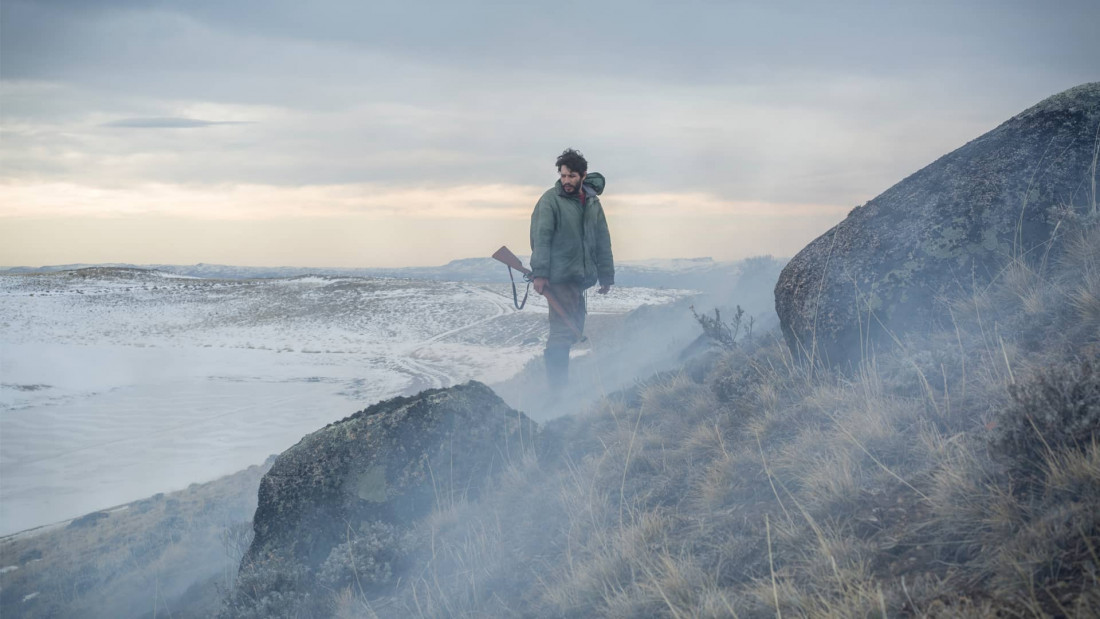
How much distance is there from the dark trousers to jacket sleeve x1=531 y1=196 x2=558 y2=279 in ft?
1.10

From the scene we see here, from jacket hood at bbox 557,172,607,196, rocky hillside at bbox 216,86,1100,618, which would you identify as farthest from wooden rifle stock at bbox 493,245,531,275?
rocky hillside at bbox 216,86,1100,618

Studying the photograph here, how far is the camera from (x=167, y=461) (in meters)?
13.7

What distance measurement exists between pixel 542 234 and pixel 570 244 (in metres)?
0.37

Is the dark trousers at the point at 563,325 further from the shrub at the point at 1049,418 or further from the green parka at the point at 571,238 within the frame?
the shrub at the point at 1049,418

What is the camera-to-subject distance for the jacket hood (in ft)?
21.7

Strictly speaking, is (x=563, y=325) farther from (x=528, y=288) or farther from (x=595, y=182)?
(x=595, y=182)

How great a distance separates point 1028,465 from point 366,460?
3979mm

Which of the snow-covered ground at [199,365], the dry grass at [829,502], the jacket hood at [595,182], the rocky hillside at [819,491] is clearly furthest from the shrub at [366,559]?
the snow-covered ground at [199,365]

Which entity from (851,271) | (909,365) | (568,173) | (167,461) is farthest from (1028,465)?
(167,461)

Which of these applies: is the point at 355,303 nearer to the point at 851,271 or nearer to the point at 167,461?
the point at 167,461

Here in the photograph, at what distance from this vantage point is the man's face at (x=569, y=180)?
6.32 metres

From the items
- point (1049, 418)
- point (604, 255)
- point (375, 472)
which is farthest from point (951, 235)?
point (375, 472)

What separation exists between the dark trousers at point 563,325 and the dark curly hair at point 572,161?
1.22 meters

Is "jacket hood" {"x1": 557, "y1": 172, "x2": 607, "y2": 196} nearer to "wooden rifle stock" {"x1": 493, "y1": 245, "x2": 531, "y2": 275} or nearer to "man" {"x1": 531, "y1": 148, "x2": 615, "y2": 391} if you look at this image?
"man" {"x1": 531, "y1": 148, "x2": 615, "y2": 391}
